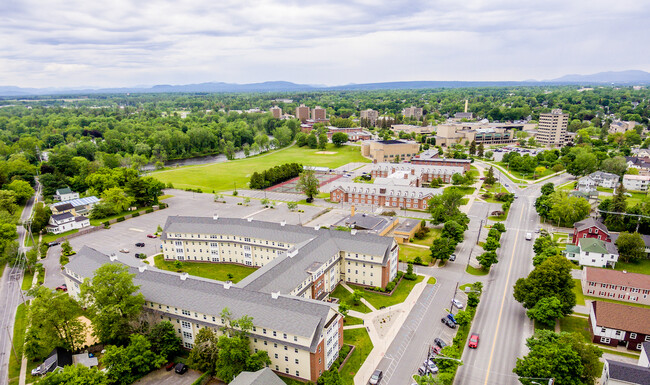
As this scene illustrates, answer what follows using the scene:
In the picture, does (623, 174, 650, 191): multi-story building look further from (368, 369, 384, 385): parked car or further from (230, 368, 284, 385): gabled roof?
(230, 368, 284, 385): gabled roof

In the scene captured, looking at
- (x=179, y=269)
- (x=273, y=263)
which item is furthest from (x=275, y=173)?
(x=273, y=263)

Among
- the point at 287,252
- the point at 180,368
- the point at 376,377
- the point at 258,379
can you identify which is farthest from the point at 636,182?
the point at 180,368

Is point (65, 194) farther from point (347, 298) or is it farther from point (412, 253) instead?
point (412, 253)

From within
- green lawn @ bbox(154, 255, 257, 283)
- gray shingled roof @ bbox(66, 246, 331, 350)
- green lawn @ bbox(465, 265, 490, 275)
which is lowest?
green lawn @ bbox(154, 255, 257, 283)

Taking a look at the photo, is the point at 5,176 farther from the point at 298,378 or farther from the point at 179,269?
the point at 298,378

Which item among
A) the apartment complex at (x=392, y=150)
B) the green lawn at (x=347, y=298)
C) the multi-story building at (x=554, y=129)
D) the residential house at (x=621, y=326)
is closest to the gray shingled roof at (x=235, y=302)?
the green lawn at (x=347, y=298)

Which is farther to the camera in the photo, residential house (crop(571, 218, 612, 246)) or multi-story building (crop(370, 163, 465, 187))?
multi-story building (crop(370, 163, 465, 187))

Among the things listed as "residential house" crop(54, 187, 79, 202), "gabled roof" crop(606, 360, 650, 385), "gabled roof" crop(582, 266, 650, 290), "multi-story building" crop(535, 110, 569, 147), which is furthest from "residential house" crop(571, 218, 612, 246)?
"multi-story building" crop(535, 110, 569, 147)
